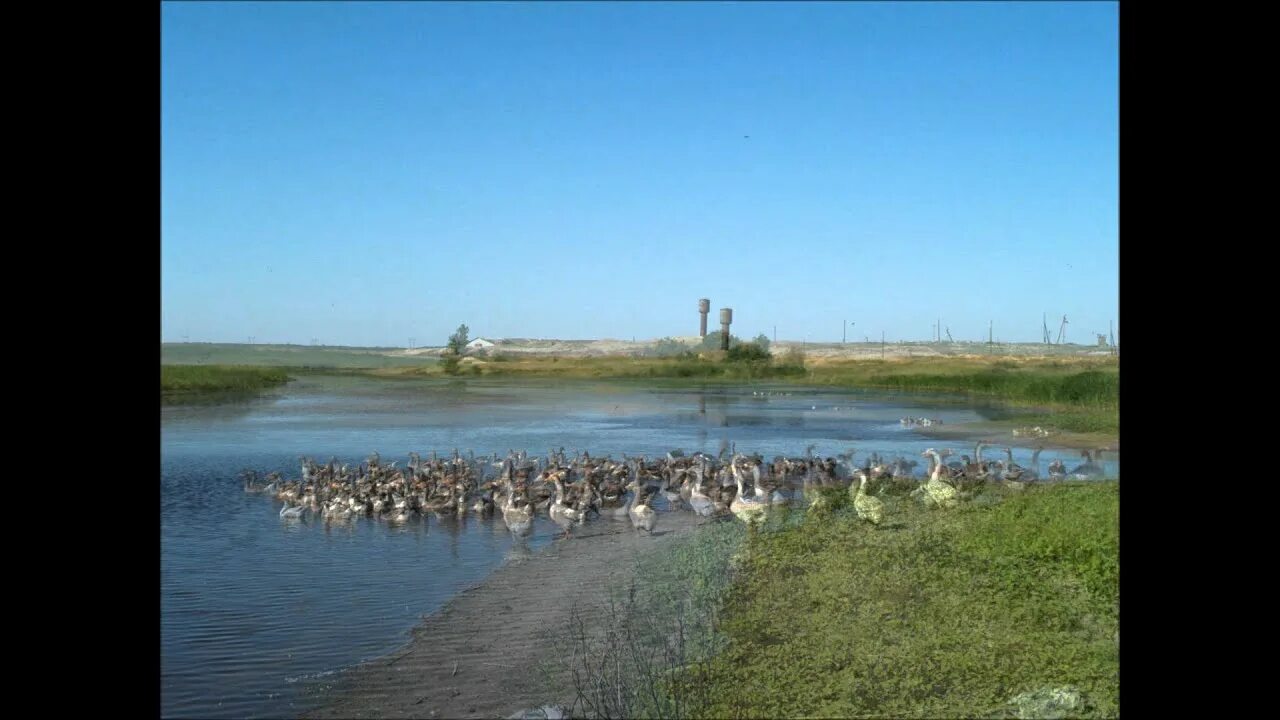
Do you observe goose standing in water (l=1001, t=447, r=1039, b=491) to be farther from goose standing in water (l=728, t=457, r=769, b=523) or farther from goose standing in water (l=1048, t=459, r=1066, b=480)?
goose standing in water (l=728, t=457, r=769, b=523)

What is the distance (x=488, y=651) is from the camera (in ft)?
14.1

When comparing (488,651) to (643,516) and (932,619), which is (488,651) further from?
(643,516)

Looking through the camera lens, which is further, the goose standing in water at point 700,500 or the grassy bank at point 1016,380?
the goose standing in water at point 700,500

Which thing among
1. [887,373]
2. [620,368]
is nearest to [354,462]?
[620,368]

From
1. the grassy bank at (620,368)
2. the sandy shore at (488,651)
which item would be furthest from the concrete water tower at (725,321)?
the sandy shore at (488,651)

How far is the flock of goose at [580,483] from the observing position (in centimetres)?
720

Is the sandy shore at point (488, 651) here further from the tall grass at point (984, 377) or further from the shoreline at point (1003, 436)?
the shoreline at point (1003, 436)

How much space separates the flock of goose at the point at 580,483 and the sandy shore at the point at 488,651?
1.25m

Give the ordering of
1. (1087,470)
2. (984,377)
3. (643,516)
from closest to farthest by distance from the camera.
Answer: (1087,470) < (984,377) < (643,516)

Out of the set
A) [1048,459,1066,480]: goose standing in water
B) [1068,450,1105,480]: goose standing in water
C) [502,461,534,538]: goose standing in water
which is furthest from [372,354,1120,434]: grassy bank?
[502,461,534,538]: goose standing in water

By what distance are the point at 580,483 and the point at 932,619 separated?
4.64 m
